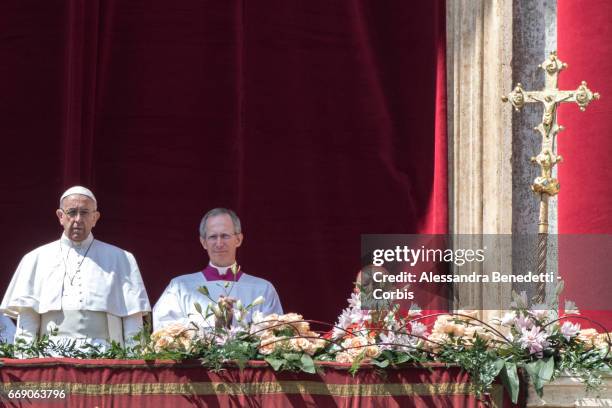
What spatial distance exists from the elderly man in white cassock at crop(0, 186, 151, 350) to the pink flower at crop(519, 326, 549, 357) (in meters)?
2.10

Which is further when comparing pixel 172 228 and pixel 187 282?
pixel 172 228

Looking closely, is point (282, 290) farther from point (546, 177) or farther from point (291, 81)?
point (546, 177)

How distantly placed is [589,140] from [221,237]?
6.67ft

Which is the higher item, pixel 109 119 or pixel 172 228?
pixel 109 119

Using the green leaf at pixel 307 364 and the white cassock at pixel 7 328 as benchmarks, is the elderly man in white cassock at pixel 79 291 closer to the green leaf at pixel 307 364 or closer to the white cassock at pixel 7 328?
the white cassock at pixel 7 328

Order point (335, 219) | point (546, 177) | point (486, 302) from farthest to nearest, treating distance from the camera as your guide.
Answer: point (335, 219) < point (486, 302) < point (546, 177)

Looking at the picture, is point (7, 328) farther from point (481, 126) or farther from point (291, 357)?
point (481, 126)

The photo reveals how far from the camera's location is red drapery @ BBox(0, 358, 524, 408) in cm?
516

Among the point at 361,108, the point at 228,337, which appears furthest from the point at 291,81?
the point at 228,337

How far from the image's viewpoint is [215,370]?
16.9ft

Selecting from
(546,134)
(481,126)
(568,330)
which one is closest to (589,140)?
(481,126)

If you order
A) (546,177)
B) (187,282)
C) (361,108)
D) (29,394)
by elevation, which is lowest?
(29,394)

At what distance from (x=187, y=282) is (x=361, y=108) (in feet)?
5.27

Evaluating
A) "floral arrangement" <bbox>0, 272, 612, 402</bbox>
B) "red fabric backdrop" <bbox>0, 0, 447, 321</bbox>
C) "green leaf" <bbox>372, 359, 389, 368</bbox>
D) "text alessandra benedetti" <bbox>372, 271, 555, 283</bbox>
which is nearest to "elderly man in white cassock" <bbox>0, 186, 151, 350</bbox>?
"red fabric backdrop" <bbox>0, 0, 447, 321</bbox>
